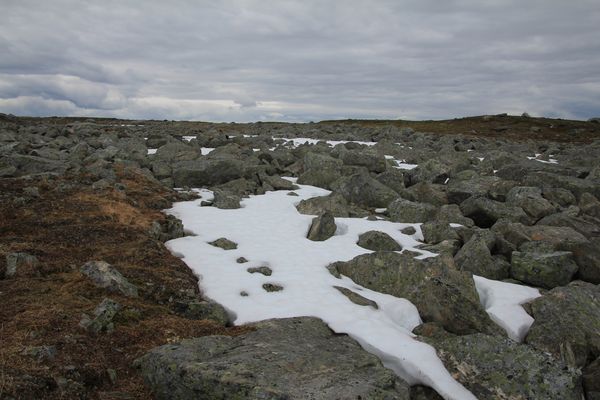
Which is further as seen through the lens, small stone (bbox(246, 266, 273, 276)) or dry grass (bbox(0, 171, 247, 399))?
small stone (bbox(246, 266, 273, 276))

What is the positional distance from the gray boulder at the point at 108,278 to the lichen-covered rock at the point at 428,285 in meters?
5.89

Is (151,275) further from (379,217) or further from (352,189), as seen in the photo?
(352,189)

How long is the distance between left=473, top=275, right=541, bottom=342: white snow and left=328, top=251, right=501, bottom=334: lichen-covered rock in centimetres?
73

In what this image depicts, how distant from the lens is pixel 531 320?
1117cm

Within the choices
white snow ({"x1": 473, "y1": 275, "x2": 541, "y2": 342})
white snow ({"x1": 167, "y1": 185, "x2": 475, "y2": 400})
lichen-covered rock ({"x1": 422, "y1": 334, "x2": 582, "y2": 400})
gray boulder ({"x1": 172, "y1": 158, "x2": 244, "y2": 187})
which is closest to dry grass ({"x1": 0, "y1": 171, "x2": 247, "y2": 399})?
white snow ({"x1": 167, "y1": 185, "x2": 475, "y2": 400})

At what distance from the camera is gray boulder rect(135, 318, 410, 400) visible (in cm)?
645

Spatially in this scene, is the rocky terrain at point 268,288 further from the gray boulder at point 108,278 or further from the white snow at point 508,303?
the white snow at point 508,303

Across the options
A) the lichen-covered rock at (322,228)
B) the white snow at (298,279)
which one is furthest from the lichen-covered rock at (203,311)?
the lichen-covered rock at (322,228)

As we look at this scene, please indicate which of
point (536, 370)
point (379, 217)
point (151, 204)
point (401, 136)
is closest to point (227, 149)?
point (151, 204)

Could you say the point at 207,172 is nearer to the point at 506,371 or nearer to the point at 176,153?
the point at 176,153

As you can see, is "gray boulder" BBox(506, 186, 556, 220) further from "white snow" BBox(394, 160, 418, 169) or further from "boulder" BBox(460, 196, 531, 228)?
"white snow" BBox(394, 160, 418, 169)

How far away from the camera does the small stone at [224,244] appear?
14.9 metres

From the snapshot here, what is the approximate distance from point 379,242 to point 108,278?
30.0 ft

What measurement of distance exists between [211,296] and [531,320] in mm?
8493
